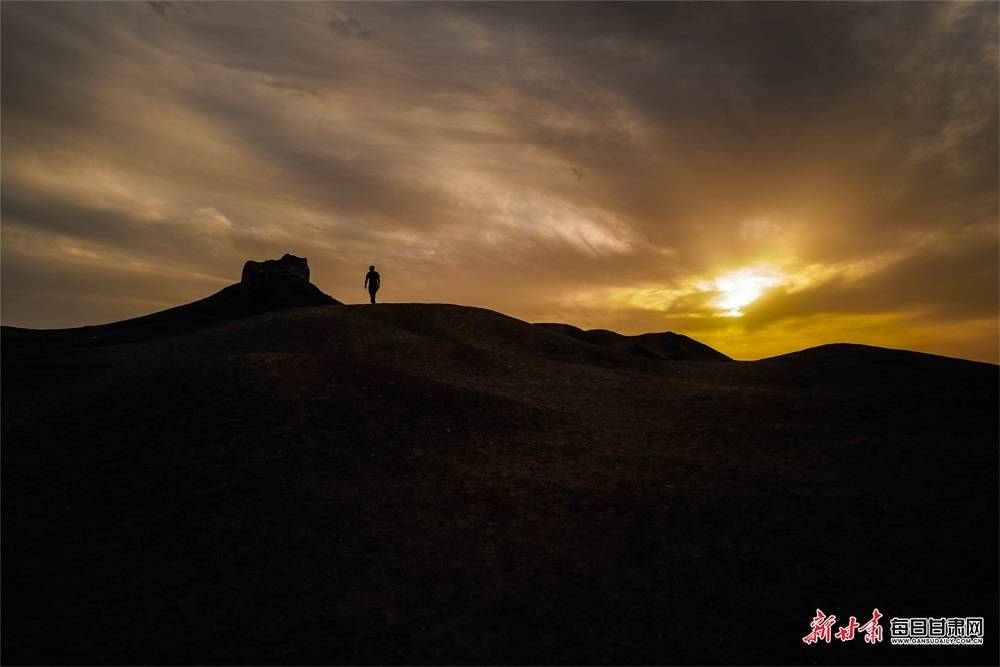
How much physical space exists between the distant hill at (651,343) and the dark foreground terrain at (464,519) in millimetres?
35600

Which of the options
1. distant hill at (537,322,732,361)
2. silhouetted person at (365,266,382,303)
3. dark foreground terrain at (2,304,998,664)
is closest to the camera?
dark foreground terrain at (2,304,998,664)

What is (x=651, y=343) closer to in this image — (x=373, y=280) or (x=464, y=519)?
(x=373, y=280)

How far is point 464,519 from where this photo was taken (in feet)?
33.4

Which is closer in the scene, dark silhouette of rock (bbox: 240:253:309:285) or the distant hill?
dark silhouette of rock (bbox: 240:253:309:285)

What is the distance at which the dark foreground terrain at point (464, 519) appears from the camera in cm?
712

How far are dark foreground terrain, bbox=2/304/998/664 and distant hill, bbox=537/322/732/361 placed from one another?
117ft

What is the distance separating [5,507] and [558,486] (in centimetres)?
1096

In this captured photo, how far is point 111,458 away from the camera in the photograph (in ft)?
39.6

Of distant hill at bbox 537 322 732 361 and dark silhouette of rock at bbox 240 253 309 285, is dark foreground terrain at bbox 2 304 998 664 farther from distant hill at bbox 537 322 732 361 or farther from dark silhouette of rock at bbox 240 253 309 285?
distant hill at bbox 537 322 732 361

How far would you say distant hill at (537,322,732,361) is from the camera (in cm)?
5541

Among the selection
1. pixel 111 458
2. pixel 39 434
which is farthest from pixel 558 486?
pixel 39 434

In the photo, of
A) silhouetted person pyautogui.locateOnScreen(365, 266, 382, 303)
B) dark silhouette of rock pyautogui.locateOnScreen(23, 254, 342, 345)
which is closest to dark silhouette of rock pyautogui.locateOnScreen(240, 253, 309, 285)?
dark silhouette of rock pyautogui.locateOnScreen(23, 254, 342, 345)

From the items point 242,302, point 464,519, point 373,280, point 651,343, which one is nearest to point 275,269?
point 242,302

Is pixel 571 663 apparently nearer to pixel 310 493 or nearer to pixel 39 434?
pixel 310 493
